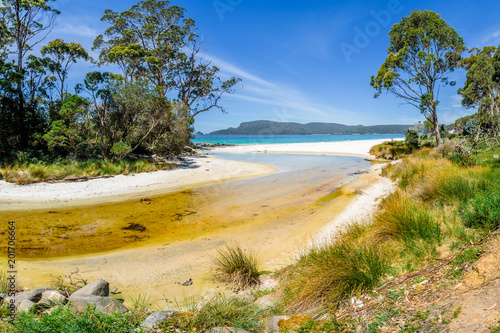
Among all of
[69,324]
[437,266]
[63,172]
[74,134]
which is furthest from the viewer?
[74,134]

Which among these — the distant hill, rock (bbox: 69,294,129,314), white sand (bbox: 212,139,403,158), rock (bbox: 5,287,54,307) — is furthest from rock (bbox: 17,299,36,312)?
the distant hill

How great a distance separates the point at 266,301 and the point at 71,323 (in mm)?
2333

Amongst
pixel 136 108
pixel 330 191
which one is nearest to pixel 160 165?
pixel 136 108

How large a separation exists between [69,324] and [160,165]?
53.6 feet

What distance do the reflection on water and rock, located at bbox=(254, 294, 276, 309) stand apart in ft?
12.1

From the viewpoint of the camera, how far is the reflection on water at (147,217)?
6.27m

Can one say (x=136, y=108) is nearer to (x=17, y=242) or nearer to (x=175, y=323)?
(x=17, y=242)

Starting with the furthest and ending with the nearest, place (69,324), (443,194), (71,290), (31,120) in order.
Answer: (31,120) → (443,194) → (71,290) → (69,324)

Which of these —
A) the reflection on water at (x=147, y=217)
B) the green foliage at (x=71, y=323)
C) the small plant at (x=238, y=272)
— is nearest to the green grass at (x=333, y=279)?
the small plant at (x=238, y=272)

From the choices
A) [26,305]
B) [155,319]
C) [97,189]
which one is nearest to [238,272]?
[155,319]

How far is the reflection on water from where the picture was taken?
20.6 ft

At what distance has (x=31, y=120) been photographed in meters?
16.7

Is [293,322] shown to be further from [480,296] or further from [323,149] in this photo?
[323,149]

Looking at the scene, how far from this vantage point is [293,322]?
8.59 ft
